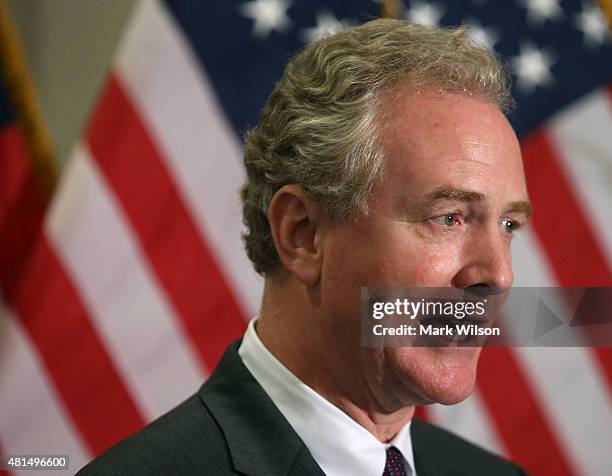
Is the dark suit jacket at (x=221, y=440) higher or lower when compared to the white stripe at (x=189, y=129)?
lower

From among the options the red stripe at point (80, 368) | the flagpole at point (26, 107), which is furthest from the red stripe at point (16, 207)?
the red stripe at point (80, 368)

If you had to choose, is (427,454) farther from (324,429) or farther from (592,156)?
(592,156)

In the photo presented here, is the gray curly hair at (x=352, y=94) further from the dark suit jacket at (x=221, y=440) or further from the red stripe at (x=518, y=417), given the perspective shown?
the red stripe at (x=518, y=417)

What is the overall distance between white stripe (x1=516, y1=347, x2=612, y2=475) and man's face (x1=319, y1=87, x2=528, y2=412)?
2.85 ft

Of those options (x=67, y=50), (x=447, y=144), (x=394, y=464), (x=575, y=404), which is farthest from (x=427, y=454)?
(x=67, y=50)

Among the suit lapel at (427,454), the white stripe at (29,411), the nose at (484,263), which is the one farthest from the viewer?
the white stripe at (29,411)

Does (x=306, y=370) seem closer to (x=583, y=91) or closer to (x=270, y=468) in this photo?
(x=270, y=468)

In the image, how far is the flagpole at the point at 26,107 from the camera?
215cm

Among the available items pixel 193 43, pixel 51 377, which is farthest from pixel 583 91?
pixel 51 377

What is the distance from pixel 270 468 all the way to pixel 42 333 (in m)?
1.00

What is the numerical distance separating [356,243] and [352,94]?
0.20 m

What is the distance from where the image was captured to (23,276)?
2092 millimetres

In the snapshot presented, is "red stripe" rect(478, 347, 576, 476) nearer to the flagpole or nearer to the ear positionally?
the ear

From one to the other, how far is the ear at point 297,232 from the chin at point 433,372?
162 mm
